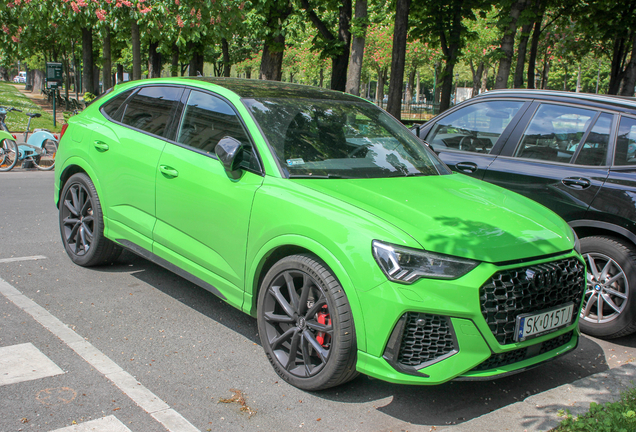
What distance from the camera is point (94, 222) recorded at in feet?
17.8

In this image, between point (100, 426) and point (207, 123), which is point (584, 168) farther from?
point (100, 426)

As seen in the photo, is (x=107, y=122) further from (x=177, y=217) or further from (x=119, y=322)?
(x=119, y=322)

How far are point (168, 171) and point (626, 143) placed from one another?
11.7 ft

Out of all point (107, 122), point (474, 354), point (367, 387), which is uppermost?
point (107, 122)

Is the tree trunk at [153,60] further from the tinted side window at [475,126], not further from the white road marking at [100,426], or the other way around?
the white road marking at [100,426]

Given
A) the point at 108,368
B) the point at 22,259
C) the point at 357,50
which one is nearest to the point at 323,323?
the point at 108,368

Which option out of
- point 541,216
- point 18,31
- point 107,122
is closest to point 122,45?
point 18,31

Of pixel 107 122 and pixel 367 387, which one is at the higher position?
pixel 107 122

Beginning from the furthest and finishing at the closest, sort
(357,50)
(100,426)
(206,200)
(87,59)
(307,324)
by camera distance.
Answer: (87,59) → (357,50) → (206,200) → (307,324) → (100,426)

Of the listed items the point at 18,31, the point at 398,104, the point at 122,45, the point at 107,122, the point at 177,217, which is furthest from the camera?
the point at 122,45

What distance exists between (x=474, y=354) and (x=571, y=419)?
0.68 m

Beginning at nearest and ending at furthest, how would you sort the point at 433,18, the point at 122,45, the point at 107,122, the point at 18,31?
the point at 107,122 → the point at 433,18 → the point at 18,31 → the point at 122,45

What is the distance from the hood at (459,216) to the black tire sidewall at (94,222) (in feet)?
7.94

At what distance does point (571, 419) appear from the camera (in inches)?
130
